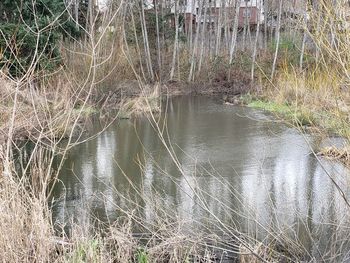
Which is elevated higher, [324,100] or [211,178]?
[324,100]

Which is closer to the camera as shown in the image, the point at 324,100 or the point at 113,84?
the point at 324,100

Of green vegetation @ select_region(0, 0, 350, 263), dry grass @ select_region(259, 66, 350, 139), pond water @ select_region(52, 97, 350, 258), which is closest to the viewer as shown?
green vegetation @ select_region(0, 0, 350, 263)

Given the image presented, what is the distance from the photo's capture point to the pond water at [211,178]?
531cm

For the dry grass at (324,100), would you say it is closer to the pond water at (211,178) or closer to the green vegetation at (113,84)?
the green vegetation at (113,84)

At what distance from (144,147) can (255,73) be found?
12144mm

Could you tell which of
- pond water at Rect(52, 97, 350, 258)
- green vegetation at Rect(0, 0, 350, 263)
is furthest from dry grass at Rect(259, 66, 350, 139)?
pond water at Rect(52, 97, 350, 258)

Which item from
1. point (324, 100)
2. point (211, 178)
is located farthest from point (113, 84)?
point (324, 100)

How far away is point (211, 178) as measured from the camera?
23.6 ft

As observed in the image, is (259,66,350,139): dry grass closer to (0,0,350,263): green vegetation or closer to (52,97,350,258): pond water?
(0,0,350,263): green vegetation

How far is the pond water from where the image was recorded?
531 cm

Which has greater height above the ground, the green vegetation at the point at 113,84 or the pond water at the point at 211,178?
the green vegetation at the point at 113,84

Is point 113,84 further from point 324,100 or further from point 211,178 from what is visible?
point 324,100

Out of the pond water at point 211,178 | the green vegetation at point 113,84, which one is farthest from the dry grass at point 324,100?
the pond water at point 211,178

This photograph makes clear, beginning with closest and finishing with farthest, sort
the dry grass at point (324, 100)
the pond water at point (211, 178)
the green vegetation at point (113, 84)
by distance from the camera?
the green vegetation at point (113, 84), the dry grass at point (324, 100), the pond water at point (211, 178)
